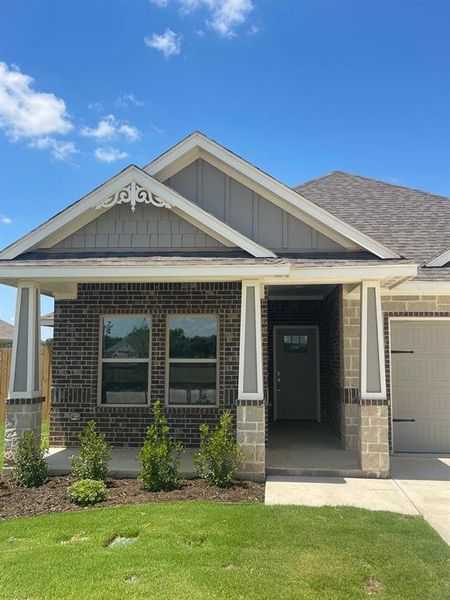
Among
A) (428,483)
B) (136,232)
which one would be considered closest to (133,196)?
(136,232)

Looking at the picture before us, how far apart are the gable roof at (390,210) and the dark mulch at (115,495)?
5.57 meters

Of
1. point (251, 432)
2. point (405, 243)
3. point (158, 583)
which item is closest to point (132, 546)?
point (158, 583)

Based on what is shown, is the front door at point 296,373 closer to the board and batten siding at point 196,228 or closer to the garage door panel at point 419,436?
the garage door panel at point 419,436

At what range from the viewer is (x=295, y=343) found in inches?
515

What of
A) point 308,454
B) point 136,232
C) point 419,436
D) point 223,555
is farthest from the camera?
point 419,436

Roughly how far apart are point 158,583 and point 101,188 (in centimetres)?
590

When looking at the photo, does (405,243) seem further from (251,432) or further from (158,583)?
(158,583)

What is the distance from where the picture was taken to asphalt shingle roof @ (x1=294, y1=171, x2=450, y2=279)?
33.3ft

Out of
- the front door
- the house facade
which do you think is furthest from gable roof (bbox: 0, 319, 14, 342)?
the house facade

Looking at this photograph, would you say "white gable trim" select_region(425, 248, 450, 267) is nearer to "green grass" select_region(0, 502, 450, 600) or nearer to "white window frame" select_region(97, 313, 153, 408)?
"green grass" select_region(0, 502, 450, 600)

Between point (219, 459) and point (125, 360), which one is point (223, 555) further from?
point (125, 360)

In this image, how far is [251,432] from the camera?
24.3 feet

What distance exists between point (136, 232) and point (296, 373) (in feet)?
21.1

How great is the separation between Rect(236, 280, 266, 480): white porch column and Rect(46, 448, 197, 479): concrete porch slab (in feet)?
2.92
